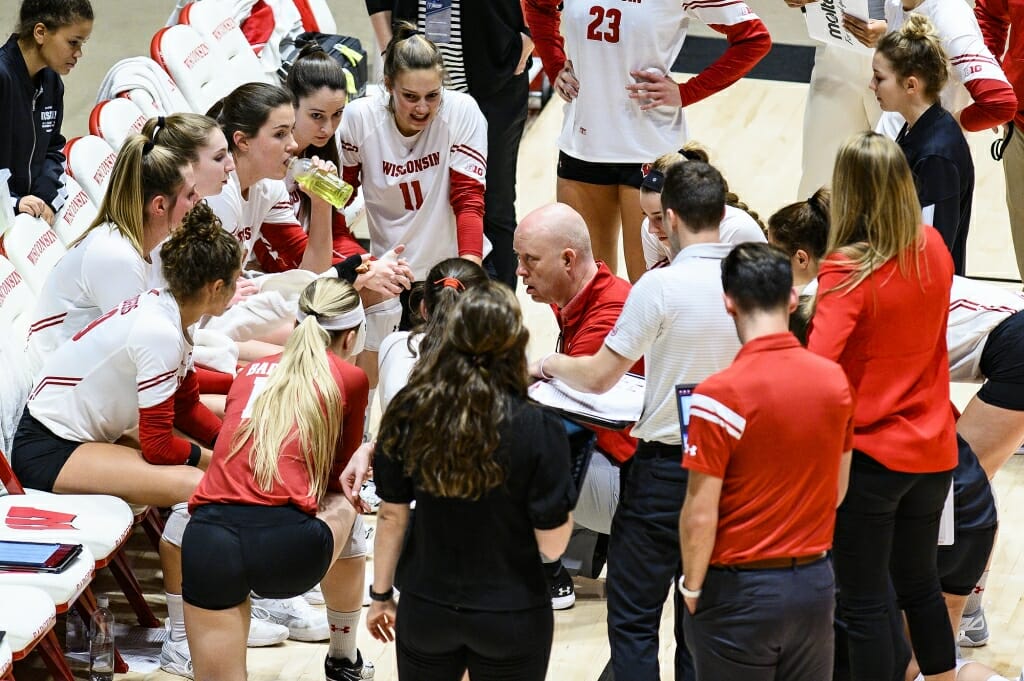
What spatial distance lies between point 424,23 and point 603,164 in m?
1.10

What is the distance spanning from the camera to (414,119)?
484 centimetres

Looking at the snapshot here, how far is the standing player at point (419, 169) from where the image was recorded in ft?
16.1

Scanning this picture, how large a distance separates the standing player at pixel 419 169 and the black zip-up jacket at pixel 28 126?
1.21 m

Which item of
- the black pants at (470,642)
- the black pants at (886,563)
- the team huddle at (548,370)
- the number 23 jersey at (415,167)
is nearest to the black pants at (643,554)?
the team huddle at (548,370)

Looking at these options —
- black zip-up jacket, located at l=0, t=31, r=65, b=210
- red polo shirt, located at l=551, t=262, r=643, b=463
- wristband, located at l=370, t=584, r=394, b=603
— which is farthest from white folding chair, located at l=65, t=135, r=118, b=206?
wristband, located at l=370, t=584, r=394, b=603

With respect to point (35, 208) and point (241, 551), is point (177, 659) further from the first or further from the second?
point (35, 208)

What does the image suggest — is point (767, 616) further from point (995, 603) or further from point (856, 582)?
point (995, 603)

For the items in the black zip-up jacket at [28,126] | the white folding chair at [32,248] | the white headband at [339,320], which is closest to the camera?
the white headband at [339,320]

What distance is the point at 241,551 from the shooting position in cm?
337

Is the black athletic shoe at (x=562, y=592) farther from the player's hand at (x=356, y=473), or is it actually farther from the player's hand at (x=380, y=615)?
the player's hand at (x=380, y=615)

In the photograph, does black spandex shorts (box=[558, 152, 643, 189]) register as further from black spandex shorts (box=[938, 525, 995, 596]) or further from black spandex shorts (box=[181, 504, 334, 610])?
black spandex shorts (box=[181, 504, 334, 610])

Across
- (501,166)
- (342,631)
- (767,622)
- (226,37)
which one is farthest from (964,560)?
(226,37)

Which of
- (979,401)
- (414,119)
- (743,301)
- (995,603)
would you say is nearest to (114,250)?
(414,119)

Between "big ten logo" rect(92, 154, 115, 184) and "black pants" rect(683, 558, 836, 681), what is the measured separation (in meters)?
3.02
